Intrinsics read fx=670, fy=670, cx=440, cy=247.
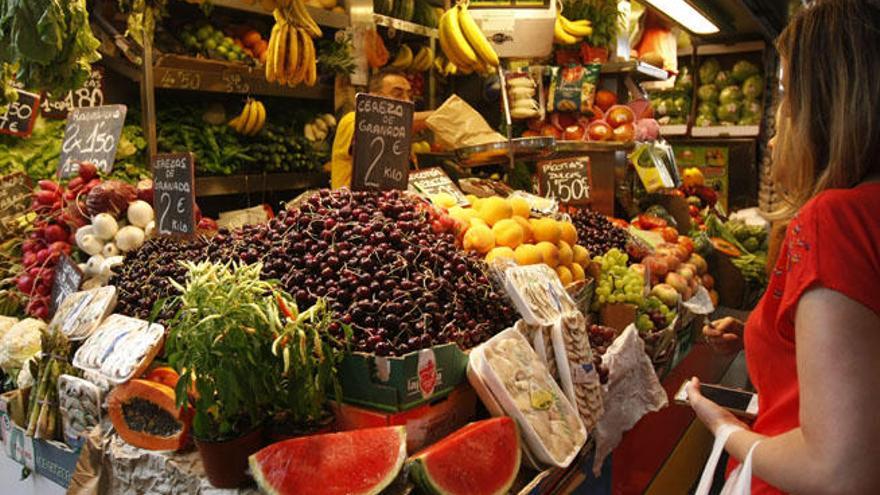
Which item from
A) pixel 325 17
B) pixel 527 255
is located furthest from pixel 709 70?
pixel 527 255

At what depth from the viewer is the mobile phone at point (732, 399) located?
1.69m

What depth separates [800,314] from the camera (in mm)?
1093

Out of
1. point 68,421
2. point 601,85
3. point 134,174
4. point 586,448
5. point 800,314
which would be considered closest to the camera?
point 800,314

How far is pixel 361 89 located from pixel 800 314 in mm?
Answer: 5103

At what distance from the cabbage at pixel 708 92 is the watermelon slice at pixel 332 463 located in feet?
24.2

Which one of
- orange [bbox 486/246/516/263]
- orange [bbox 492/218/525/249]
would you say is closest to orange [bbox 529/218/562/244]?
orange [bbox 492/218/525/249]

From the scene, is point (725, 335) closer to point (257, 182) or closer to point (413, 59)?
point (257, 182)

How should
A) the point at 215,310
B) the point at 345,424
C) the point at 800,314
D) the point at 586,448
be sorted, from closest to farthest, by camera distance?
the point at 800,314, the point at 215,310, the point at 345,424, the point at 586,448

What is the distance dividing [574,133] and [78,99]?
370 cm

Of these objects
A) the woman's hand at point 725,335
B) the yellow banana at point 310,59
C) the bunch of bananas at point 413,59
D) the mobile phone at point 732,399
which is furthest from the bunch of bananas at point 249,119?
the mobile phone at point 732,399

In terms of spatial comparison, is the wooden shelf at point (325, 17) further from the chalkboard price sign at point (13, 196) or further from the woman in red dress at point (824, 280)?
the woman in red dress at point (824, 280)

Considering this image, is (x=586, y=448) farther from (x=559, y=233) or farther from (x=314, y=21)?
(x=314, y=21)

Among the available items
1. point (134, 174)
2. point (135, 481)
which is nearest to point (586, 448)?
point (135, 481)

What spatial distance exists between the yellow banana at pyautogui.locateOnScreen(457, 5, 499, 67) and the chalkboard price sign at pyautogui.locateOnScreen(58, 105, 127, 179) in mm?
2744
